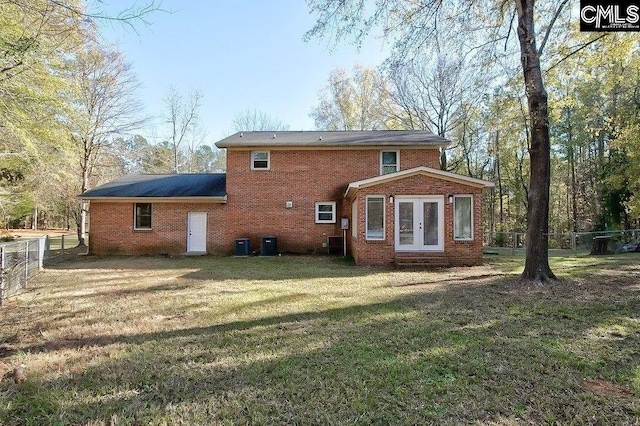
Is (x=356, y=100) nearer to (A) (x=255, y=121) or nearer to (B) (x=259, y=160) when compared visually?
(A) (x=255, y=121)

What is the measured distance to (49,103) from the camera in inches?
358

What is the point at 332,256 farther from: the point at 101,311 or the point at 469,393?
the point at 469,393

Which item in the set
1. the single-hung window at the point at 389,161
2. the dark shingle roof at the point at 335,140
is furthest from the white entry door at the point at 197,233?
the single-hung window at the point at 389,161

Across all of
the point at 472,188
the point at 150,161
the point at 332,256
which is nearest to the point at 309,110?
the point at 150,161

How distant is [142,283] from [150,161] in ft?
63.1

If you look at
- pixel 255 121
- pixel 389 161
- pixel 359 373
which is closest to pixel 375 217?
pixel 389 161

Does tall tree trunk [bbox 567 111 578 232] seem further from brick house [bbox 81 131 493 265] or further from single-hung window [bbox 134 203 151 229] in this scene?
single-hung window [bbox 134 203 151 229]

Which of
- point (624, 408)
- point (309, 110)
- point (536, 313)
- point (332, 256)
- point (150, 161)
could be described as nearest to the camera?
point (624, 408)

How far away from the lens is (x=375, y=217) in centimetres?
1162

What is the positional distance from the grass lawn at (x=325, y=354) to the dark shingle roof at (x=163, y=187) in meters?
7.43

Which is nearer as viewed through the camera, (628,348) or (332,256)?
(628,348)

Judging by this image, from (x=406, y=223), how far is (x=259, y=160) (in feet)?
24.0

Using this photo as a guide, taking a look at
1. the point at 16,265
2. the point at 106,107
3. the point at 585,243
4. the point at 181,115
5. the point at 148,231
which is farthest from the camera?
the point at 181,115

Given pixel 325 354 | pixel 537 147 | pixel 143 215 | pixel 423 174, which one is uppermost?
pixel 537 147
